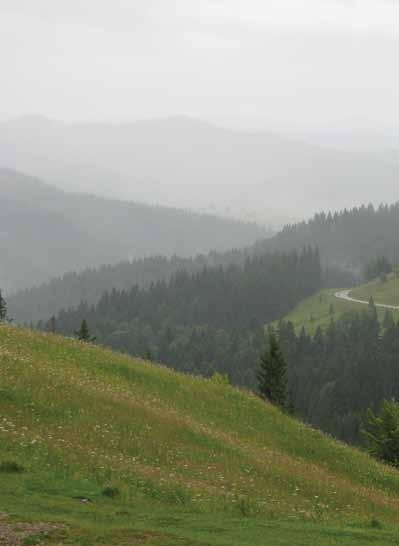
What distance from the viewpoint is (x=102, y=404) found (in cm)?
3034

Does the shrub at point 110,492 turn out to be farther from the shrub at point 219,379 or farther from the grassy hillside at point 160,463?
the shrub at point 219,379

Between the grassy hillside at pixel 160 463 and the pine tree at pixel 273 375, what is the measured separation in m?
24.7

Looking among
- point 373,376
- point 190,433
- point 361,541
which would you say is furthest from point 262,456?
point 373,376

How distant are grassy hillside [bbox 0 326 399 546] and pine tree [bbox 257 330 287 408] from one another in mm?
24722

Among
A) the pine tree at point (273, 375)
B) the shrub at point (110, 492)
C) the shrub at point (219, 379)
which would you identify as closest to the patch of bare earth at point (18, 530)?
the shrub at point (110, 492)

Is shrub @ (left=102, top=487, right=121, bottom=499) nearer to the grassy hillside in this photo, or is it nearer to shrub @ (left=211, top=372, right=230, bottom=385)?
the grassy hillside

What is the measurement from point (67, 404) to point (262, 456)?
906 centimetres

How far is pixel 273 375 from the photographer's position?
216 ft

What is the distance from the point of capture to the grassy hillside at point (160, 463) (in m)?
18.9

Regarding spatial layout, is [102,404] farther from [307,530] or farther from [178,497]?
[307,530]

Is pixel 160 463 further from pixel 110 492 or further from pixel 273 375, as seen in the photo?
pixel 273 375

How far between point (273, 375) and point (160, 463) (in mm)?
40857

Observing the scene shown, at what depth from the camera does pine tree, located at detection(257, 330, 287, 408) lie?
65.2m

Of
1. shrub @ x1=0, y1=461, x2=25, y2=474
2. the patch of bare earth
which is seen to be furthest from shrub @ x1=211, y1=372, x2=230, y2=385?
the patch of bare earth
